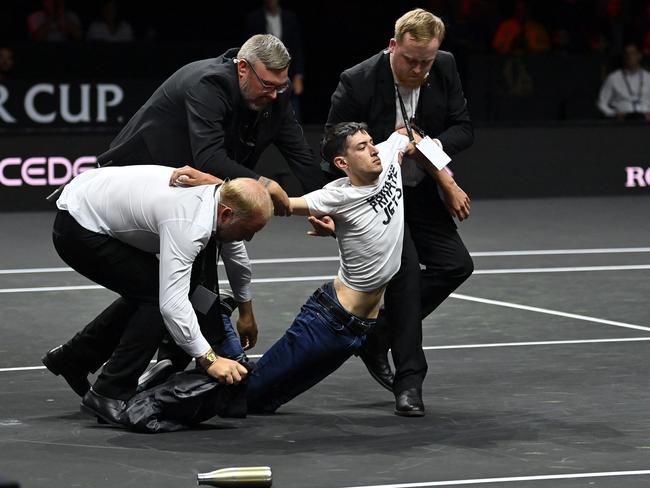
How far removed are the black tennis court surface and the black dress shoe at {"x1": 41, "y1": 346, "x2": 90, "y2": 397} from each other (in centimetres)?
11

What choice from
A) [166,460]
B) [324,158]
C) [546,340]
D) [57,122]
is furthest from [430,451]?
[57,122]

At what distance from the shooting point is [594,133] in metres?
16.3

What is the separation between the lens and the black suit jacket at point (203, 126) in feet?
23.1

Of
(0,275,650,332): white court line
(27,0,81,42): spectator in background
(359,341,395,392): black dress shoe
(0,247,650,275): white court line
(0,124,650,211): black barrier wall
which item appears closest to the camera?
(359,341,395,392): black dress shoe

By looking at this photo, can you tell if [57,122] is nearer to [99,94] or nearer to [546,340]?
[99,94]

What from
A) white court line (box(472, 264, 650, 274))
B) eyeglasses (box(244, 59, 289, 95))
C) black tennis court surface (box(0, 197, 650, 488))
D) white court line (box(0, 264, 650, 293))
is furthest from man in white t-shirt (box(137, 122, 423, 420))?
white court line (box(472, 264, 650, 274))

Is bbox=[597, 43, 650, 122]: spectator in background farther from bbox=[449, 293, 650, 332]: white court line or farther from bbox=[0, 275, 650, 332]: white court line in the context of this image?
bbox=[449, 293, 650, 332]: white court line

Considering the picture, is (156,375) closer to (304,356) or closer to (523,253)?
(304,356)

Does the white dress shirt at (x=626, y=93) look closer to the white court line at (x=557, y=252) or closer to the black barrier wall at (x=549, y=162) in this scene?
the black barrier wall at (x=549, y=162)

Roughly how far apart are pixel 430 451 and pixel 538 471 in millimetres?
492

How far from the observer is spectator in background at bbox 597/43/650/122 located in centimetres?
1702

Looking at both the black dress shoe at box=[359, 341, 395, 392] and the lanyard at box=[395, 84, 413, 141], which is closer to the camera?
the lanyard at box=[395, 84, 413, 141]

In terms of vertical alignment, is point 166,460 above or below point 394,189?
below

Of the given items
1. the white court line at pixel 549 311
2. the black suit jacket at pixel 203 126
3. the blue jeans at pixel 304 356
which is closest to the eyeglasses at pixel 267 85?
the black suit jacket at pixel 203 126
